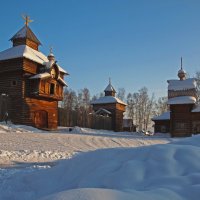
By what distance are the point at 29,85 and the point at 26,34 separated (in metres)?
5.51

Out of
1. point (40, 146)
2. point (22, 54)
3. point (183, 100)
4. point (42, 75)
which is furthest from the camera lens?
point (183, 100)

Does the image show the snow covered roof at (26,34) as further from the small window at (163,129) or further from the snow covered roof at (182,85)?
the small window at (163,129)

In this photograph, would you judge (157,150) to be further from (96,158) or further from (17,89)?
(17,89)

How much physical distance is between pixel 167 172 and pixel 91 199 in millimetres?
2120

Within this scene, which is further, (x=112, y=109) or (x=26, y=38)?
(x=112, y=109)

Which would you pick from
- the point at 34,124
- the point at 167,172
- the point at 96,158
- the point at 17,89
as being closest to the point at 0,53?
the point at 17,89

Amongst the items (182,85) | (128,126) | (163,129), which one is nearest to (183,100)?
(182,85)

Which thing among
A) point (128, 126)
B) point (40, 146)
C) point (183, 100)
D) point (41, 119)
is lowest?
point (40, 146)

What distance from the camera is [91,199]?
3326 millimetres

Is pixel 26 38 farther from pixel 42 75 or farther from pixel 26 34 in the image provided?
pixel 42 75

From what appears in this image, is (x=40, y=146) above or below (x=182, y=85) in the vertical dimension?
below

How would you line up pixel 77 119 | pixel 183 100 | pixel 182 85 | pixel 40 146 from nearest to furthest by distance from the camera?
pixel 40 146 < pixel 183 100 < pixel 77 119 < pixel 182 85

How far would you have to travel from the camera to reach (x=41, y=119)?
1080 inches

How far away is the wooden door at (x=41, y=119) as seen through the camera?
1060 inches
